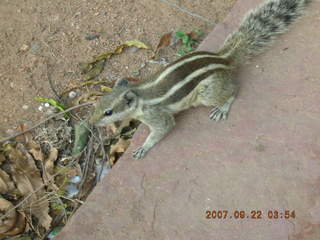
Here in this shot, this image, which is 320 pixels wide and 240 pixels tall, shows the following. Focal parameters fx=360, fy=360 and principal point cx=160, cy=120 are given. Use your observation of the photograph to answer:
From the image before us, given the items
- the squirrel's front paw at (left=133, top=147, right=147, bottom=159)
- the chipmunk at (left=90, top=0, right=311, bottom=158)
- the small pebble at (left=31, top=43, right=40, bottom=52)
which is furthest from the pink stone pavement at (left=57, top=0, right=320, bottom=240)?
the small pebble at (left=31, top=43, right=40, bottom=52)

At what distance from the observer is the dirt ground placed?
4168mm

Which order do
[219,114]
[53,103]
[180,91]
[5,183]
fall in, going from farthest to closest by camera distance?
[53,103], [5,183], [219,114], [180,91]

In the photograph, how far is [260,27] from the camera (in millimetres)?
3393

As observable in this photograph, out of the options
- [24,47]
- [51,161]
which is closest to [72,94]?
[51,161]

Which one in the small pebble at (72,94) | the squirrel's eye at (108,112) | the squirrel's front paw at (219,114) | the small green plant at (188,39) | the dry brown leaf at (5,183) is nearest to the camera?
the squirrel's eye at (108,112)

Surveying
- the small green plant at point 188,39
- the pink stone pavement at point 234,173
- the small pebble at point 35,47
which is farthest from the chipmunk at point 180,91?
the small pebble at point 35,47

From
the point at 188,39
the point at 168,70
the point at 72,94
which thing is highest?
the point at 168,70

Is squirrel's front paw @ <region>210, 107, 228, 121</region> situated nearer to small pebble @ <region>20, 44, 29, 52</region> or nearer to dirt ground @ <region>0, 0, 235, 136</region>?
dirt ground @ <region>0, 0, 235, 136</region>

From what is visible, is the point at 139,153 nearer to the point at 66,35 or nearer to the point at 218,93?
the point at 218,93

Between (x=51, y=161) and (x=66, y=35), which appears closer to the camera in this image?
(x=51, y=161)

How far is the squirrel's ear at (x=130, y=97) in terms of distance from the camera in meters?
2.91

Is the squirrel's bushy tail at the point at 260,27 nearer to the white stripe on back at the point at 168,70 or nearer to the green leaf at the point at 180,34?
the white stripe on back at the point at 168,70

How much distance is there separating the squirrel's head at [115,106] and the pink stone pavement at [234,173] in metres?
0.42

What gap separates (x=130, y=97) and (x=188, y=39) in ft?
5.47
